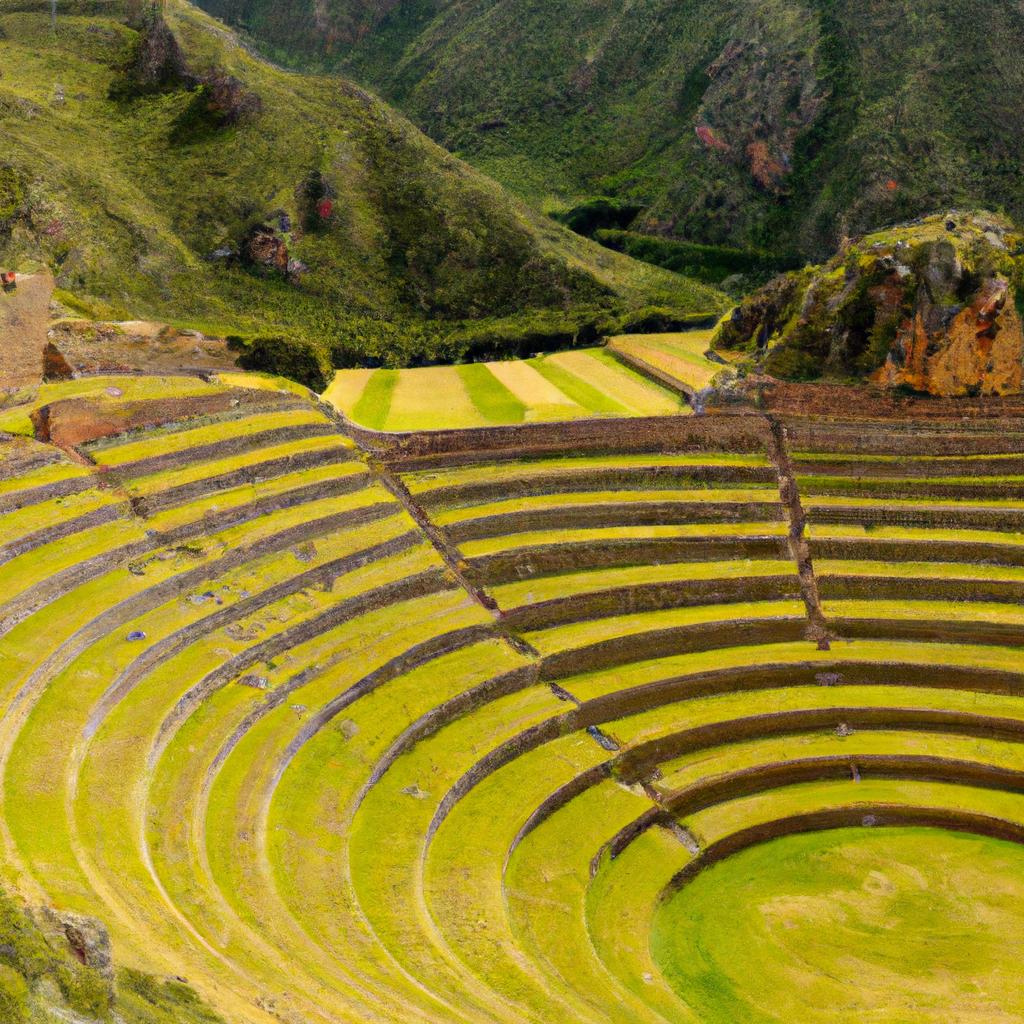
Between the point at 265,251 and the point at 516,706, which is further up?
the point at 265,251

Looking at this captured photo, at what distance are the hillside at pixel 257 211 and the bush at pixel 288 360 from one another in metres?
11.9

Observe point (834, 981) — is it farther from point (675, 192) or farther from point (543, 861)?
point (675, 192)

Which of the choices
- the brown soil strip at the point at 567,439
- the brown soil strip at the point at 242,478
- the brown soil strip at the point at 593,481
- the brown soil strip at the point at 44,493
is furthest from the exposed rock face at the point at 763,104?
the brown soil strip at the point at 44,493

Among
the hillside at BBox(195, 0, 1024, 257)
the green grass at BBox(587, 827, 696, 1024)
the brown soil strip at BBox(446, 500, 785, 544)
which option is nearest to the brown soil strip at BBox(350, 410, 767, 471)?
the brown soil strip at BBox(446, 500, 785, 544)

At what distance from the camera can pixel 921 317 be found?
34.8 meters

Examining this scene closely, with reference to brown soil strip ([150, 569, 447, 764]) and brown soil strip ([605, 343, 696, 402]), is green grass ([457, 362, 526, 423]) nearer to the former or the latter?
brown soil strip ([605, 343, 696, 402])

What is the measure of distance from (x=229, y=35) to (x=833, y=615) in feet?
228

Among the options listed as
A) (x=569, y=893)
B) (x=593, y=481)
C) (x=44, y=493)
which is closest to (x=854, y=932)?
(x=569, y=893)

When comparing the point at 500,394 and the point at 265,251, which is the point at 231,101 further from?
the point at 500,394

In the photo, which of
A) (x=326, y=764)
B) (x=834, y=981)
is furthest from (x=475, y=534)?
(x=834, y=981)

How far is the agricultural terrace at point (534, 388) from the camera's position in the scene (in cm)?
3541

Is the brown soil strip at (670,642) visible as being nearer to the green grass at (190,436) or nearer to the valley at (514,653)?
the valley at (514,653)

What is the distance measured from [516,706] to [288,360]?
1892 centimetres

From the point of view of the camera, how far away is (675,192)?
82812mm
